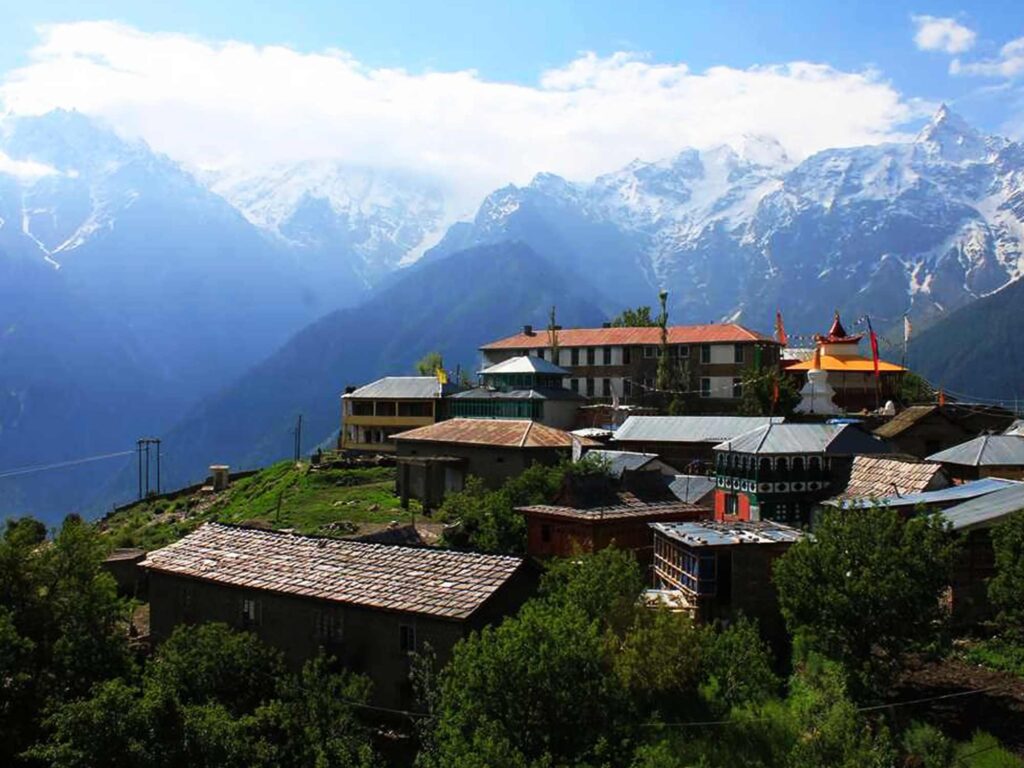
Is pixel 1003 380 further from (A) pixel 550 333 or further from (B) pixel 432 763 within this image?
(B) pixel 432 763

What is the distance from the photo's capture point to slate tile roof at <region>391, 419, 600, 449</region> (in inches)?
2223

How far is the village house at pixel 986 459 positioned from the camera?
143ft

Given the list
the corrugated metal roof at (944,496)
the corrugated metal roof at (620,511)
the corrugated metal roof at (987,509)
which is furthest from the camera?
the corrugated metal roof at (620,511)

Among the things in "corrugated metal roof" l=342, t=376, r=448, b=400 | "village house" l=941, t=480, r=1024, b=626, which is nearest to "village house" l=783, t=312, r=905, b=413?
"corrugated metal roof" l=342, t=376, r=448, b=400

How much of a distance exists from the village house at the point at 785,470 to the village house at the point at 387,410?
34322mm

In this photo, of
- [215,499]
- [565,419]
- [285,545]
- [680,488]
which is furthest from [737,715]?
[215,499]

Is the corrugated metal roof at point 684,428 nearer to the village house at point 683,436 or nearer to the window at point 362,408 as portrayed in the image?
the village house at point 683,436

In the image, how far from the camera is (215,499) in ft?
233

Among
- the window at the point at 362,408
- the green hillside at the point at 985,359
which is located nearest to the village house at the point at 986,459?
the window at the point at 362,408

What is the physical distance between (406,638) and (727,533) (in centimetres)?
1212

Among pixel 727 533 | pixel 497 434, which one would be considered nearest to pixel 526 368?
pixel 497 434

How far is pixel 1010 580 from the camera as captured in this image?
1003 inches

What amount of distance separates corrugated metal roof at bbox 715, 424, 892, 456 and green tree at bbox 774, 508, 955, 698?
16.2 meters

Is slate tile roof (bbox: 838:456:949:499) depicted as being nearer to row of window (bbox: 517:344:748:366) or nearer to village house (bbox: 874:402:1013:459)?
village house (bbox: 874:402:1013:459)
